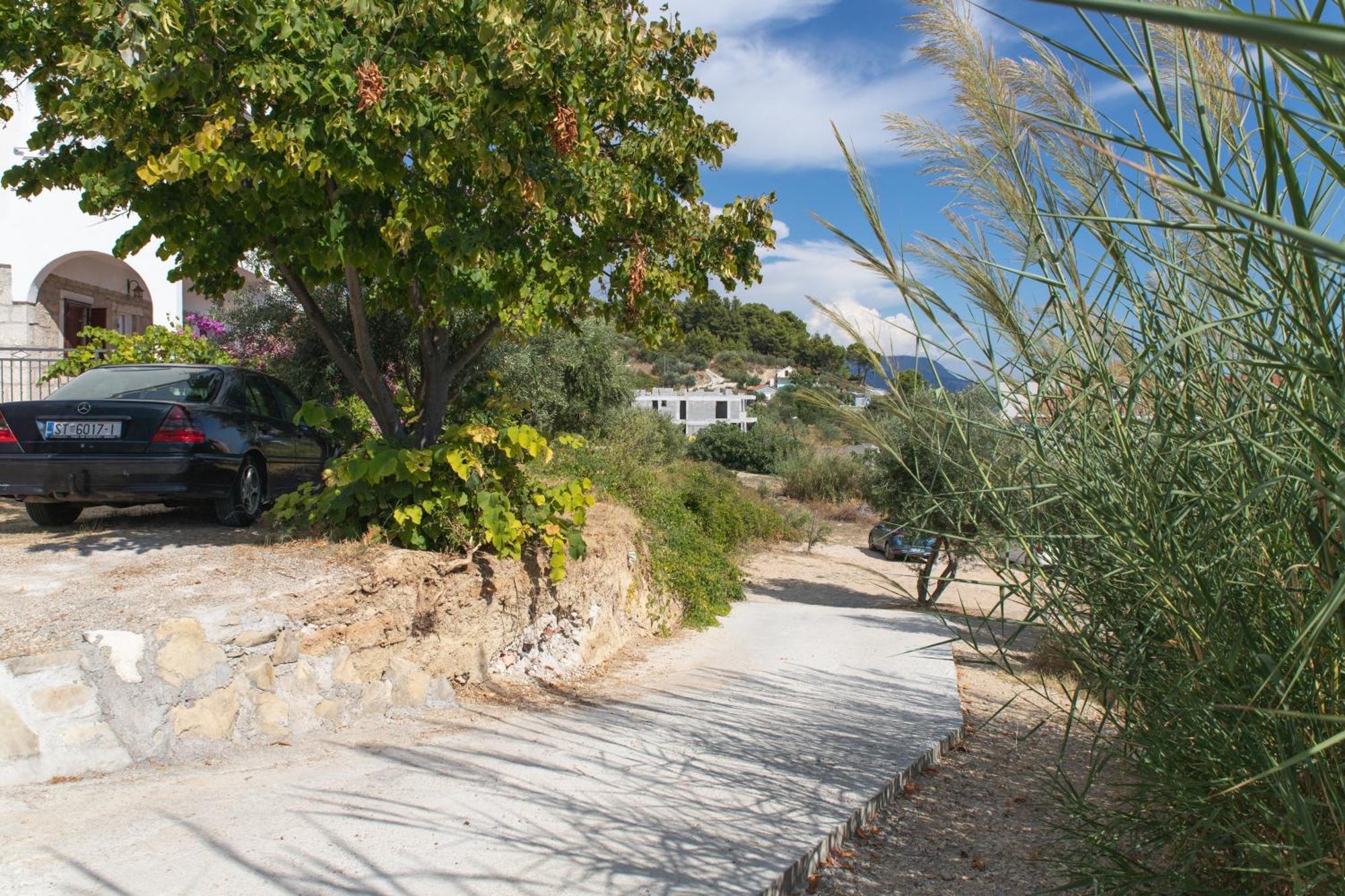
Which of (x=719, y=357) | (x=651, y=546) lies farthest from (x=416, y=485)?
(x=719, y=357)

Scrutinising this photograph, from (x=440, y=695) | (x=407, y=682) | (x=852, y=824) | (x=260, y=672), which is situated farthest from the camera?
(x=440, y=695)

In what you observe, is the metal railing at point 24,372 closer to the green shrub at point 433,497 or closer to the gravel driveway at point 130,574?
the gravel driveway at point 130,574

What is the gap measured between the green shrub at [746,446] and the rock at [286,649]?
1473 inches

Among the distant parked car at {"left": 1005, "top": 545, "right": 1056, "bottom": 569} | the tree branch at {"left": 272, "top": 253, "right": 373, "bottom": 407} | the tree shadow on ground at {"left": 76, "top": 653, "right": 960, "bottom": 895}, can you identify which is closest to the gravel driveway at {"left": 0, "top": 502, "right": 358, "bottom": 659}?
the tree shadow on ground at {"left": 76, "top": 653, "right": 960, "bottom": 895}

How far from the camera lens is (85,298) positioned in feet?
53.7

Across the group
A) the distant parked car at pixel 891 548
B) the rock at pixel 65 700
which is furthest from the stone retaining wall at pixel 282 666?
the distant parked car at pixel 891 548

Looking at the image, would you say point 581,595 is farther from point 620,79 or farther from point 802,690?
point 620,79

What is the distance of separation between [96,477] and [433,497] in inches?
93.2

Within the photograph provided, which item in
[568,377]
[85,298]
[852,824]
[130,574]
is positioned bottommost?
[852,824]

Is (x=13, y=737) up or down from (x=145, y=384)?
down

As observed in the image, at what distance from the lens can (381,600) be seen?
5.57m

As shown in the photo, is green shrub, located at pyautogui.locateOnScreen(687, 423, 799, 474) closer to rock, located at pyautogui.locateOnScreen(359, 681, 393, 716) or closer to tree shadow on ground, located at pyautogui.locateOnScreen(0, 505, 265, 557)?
tree shadow on ground, located at pyautogui.locateOnScreen(0, 505, 265, 557)

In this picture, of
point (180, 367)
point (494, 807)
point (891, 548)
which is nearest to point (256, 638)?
point (494, 807)

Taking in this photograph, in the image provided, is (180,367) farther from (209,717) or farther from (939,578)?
(939,578)
